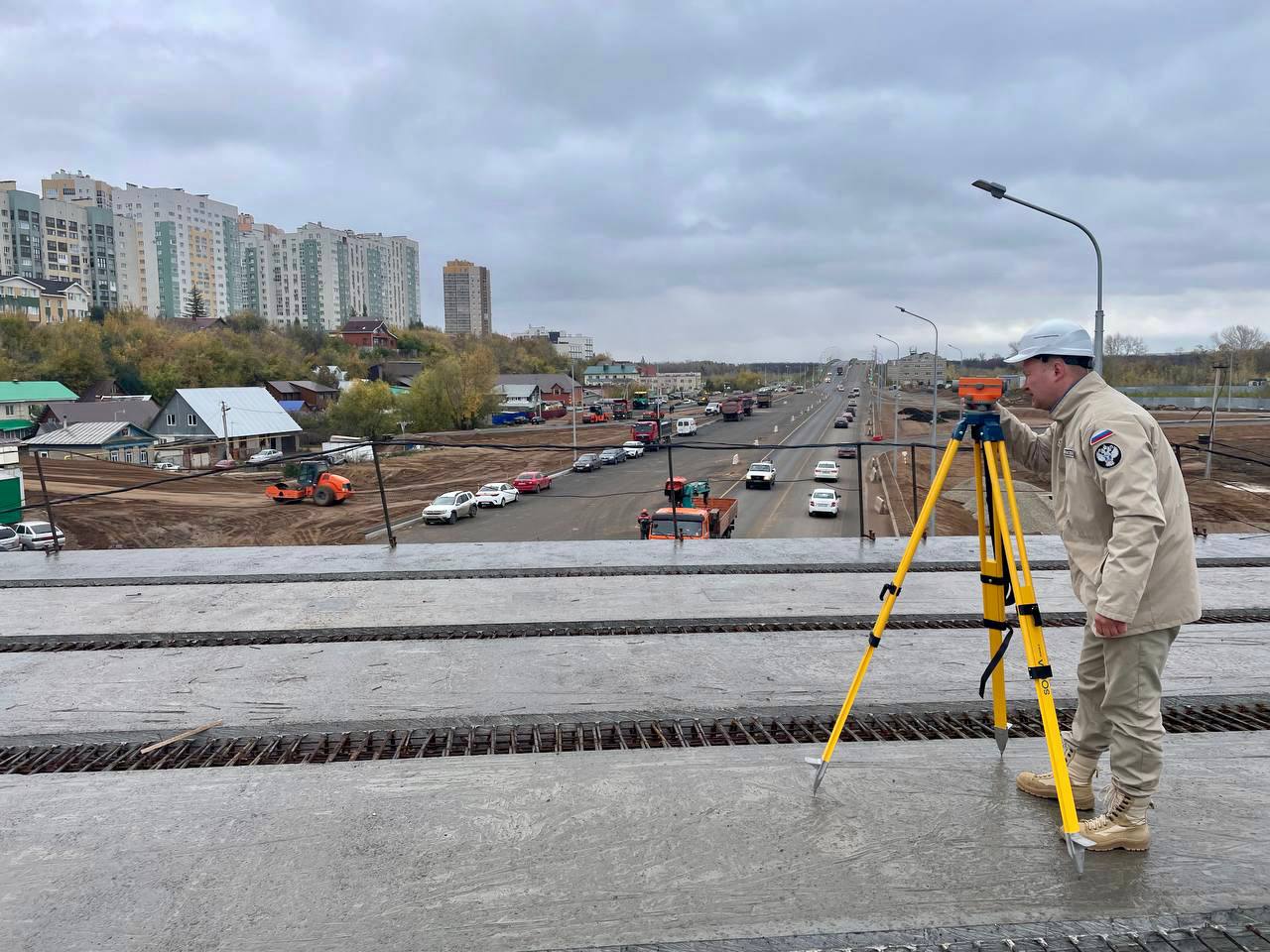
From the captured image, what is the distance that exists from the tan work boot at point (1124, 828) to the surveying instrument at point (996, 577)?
7cm

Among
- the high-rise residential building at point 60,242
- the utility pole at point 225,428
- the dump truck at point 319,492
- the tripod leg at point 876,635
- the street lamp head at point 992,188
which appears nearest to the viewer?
the tripod leg at point 876,635

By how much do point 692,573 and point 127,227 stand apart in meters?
141

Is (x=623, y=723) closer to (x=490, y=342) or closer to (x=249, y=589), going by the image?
(x=249, y=589)

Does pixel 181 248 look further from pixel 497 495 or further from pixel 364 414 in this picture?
pixel 497 495

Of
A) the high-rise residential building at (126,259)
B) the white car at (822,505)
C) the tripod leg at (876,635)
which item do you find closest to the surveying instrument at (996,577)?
the tripod leg at (876,635)

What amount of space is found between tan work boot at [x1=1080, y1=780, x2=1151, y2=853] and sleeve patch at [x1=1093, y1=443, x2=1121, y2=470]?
986 mm

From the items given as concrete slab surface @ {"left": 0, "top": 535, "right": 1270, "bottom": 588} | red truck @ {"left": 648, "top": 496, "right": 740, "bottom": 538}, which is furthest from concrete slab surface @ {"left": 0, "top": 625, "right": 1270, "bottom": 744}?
red truck @ {"left": 648, "top": 496, "right": 740, "bottom": 538}

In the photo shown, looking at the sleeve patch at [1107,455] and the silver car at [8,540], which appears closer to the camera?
the sleeve patch at [1107,455]

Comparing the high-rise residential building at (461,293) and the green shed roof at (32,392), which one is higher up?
the high-rise residential building at (461,293)

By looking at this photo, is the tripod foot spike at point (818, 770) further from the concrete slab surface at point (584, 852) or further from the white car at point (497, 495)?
the white car at point (497, 495)

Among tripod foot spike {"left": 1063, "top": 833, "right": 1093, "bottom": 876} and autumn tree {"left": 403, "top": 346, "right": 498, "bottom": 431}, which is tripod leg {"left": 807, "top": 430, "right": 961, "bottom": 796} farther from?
autumn tree {"left": 403, "top": 346, "right": 498, "bottom": 431}

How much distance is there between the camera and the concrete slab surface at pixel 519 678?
3586mm

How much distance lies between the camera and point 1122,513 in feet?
8.00

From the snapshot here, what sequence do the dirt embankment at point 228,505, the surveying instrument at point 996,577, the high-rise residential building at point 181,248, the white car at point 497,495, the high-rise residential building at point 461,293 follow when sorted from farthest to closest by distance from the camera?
the high-rise residential building at point 461,293, the high-rise residential building at point 181,248, the white car at point 497,495, the dirt embankment at point 228,505, the surveying instrument at point 996,577
